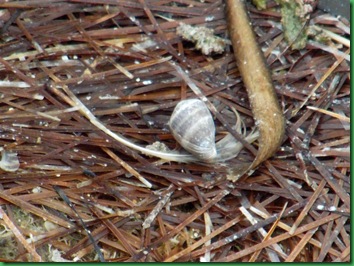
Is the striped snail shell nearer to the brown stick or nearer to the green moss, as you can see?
the brown stick

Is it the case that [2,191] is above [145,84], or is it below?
below

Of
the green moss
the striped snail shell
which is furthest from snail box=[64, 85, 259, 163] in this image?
the green moss

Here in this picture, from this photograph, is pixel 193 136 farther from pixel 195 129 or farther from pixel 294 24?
pixel 294 24

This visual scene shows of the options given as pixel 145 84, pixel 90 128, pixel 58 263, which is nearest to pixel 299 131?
pixel 145 84

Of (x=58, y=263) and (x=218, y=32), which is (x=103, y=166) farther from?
(x=218, y=32)

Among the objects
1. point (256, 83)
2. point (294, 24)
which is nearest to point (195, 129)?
point (256, 83)

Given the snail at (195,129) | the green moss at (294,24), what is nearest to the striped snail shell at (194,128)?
the snail at (195,129)
